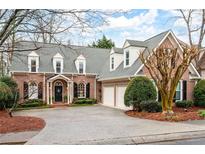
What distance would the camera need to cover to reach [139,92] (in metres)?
13.6

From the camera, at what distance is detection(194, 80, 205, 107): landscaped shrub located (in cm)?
1549

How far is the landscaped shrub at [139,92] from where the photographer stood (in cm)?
1362

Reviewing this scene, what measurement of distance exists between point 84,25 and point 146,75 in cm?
885

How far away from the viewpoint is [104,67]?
A: 20.9 m

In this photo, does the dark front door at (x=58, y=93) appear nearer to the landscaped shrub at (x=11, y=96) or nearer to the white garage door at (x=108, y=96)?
the white garage door at (x=108, y=96)

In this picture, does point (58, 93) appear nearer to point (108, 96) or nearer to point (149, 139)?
point (108, 96)

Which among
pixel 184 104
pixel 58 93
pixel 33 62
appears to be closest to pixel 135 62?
pixel 184 104

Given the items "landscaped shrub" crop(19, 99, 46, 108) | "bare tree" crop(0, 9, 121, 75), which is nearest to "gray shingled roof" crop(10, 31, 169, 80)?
"landscaped shrub" crop(19, 99, 46, 108)

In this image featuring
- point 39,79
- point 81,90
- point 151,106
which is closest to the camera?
point 151,106

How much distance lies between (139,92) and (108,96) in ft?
17.0
